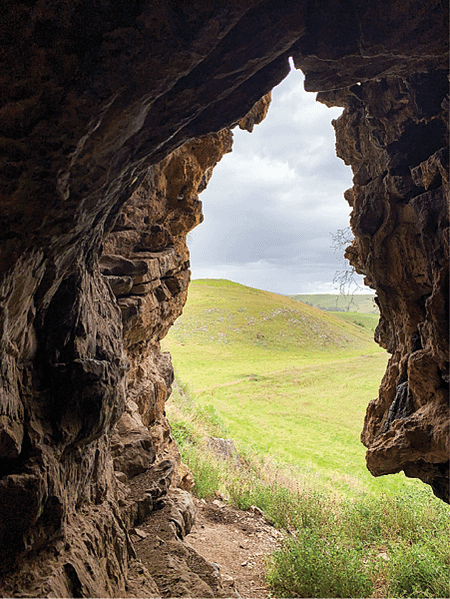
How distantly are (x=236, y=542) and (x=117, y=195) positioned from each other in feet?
30.5

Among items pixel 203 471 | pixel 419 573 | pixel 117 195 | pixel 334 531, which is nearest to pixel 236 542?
pixel 334 531

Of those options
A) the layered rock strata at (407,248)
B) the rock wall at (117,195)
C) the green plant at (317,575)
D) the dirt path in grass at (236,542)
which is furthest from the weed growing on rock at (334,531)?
the rock wall at (117,195)

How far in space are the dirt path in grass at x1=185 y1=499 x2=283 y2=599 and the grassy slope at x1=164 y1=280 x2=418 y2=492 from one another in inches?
227

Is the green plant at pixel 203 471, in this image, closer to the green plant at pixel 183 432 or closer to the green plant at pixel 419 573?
the green plant at pixel 183 432

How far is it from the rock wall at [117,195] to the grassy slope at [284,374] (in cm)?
1226

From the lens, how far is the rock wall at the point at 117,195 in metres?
2.85

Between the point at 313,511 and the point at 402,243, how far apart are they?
8.90 metres

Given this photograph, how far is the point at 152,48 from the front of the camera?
2.89m

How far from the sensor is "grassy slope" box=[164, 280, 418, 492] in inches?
834

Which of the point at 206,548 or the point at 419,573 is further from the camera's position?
the point at 206,548

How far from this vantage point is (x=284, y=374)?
36906mm

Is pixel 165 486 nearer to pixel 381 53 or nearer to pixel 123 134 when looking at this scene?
pixel 123 134

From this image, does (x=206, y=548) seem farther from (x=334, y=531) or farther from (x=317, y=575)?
(x=334, y=531)

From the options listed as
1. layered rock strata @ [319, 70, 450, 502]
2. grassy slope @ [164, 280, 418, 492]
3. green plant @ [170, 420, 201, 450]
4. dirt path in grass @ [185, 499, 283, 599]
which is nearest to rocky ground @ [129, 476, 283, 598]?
dirt path in grass @ [185, 499, 283, 599]
